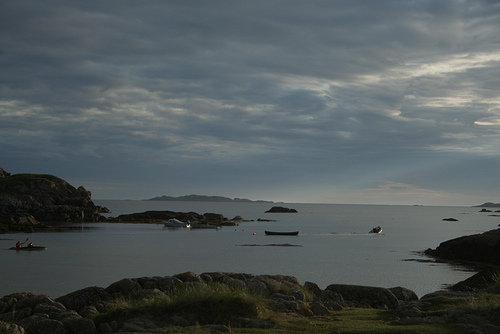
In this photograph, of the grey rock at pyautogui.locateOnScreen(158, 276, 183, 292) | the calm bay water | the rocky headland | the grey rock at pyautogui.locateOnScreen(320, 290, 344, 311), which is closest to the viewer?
the grey rock at pyautogui.locateOnScreen(320, 290, 344, 311)

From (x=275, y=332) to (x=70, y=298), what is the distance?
38.2ft

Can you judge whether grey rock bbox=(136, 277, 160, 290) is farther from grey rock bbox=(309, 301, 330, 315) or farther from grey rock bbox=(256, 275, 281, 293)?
grey rock bbox=(309, 301, 330, 315)

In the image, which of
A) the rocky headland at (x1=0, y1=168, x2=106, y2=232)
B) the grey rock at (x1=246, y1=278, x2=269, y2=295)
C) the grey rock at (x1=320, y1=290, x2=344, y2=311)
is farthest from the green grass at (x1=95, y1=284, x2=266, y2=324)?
the rocky headland at (x1=0, y1=168, x2=106, y2=232)

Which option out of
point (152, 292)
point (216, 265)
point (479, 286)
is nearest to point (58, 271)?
point (216, 265)

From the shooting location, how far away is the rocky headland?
12744 cm

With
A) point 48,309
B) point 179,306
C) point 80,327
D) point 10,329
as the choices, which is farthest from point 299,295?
point 10,329

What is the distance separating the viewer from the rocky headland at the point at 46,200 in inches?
5017

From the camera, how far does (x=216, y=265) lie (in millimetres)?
54281

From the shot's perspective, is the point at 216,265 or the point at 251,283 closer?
the point at 251,283

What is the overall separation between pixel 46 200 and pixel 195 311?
427 ft

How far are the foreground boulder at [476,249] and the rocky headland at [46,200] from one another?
90556 millimetres

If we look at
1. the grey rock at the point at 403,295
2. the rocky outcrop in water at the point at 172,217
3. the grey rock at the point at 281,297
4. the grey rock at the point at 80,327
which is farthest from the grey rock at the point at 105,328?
the rocky outcrop in water at the point at 172,217

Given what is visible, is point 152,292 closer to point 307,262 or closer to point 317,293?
point 317,293

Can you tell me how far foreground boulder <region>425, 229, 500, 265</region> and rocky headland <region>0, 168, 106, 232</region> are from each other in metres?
90.6
